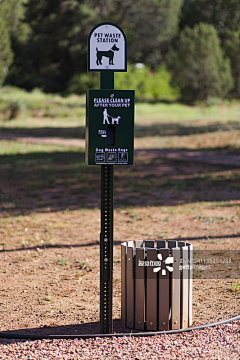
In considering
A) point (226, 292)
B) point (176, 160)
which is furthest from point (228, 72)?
point (226, 292)

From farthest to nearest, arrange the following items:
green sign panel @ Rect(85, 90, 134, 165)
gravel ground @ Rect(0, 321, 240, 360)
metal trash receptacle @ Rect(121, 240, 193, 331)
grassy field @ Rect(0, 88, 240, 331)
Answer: grassy field @ Rect(0, 88, 240, 331) < metal trash receptacle @ Rect(121, 240, 193, 331) < green sign panel @ Rect(85, 90, 134, 165) < gravel ground @ Rect(0, 321, 240, 360)

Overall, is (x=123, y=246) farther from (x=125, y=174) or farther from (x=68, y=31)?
(x=68, y=31)

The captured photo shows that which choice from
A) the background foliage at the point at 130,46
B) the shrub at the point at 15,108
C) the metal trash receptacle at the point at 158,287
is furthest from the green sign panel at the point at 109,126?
the background foliage at the point at 130,46

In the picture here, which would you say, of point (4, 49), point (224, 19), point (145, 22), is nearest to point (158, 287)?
point (224, 19)

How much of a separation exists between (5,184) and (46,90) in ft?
125

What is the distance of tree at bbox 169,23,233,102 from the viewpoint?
38375 mm

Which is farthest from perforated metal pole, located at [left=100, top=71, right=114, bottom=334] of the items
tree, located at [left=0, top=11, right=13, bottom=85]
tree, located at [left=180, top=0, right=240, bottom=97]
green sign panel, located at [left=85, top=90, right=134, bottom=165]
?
tree, located at [left=0, top=11, right=13, bottom=85]

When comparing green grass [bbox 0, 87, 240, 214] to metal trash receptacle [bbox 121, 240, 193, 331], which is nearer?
metal trash receptacle [bbox 121, 240, 193, 331]

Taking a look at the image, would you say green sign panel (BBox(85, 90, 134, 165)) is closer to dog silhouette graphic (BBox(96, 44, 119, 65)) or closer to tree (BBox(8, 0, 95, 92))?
dog silhouette graphic (BBox(96, 44, 119, 65))

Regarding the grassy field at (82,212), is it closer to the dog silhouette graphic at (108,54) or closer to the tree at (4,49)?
the dog silhouette graphic at (108,54)

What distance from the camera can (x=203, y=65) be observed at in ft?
129

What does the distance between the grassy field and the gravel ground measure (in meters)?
0.52

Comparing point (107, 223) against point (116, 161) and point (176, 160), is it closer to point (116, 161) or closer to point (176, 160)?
point (116, 161)

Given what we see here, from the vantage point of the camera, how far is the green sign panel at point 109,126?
3.58m
